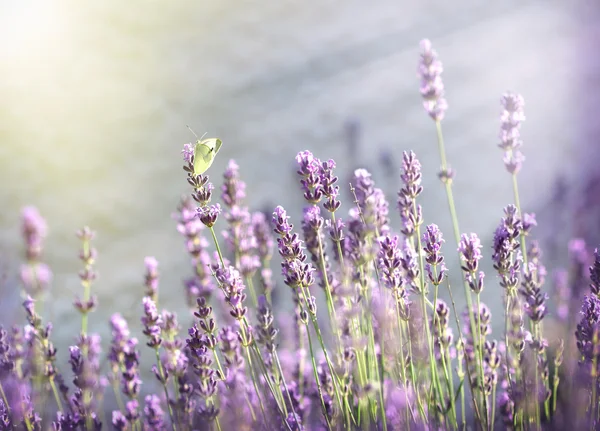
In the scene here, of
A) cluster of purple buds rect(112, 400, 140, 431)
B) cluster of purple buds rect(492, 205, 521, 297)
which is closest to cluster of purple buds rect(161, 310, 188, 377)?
cluster of purple buds rect(112, 400, 140, 431)

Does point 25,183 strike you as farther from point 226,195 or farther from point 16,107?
point 226,195

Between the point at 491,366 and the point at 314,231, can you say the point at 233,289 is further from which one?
the point at 491,366

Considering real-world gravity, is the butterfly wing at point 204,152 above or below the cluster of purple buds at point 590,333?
above

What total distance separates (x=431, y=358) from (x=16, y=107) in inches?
118

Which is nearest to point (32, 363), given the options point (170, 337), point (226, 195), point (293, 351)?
point (170, 337)

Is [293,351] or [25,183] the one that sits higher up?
[25,183]

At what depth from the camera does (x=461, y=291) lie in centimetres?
350

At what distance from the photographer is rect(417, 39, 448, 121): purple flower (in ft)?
5.39

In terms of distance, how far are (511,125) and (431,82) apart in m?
0.21

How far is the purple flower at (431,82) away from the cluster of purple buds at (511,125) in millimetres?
143

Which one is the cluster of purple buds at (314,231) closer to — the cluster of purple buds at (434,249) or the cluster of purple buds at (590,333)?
the cluster of purple buds at (434,249)

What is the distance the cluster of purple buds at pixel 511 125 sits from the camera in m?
1.63

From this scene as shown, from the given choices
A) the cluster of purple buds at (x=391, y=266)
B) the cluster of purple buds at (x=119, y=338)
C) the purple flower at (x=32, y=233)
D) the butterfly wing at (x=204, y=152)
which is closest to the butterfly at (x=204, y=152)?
the butterfly wing at (x=204, y=152)

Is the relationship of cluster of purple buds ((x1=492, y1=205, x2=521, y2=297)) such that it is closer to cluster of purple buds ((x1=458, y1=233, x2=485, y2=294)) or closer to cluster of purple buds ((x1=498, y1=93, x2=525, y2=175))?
cluster of purple buds ((x1=458, y1=233, x2=485, y2=294))
